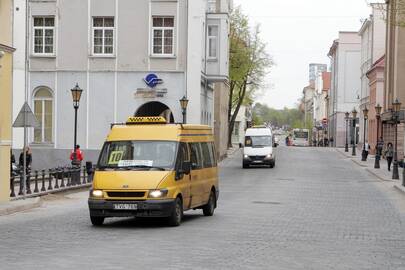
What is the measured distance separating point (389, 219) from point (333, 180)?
19.1 m

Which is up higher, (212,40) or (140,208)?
(212,40)

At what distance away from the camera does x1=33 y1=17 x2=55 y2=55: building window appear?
43531mm

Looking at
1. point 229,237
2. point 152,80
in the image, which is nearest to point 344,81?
point 152,80

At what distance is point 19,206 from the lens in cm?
2097

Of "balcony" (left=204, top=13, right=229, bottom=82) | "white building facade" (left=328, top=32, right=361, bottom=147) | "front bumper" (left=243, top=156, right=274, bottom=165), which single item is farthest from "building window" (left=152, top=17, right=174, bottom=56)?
"white building facade" (left=328, top=32, right=361, bottom=147)

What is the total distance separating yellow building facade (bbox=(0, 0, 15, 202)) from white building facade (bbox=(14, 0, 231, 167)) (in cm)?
1995

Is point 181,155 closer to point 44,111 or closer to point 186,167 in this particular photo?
point 186,167

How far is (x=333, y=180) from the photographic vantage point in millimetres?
39281

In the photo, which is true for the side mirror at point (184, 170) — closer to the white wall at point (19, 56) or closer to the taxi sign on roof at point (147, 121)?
the taxi sign on roof at point (147, 121)

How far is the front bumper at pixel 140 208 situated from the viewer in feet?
52.4

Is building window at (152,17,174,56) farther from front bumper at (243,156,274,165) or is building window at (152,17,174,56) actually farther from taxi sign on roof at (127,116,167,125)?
taxi sign on roof at (127,116,167,125)

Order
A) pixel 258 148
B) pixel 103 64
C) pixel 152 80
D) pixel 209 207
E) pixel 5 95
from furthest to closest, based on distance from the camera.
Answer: pixel 258 148, pixel 103 64, pixel 152 80, pixel 5 95, pixel 209 207

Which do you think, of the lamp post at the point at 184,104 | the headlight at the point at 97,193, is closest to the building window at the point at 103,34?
the lamp post at the point at 184,104

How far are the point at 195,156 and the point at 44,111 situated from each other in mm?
26755
